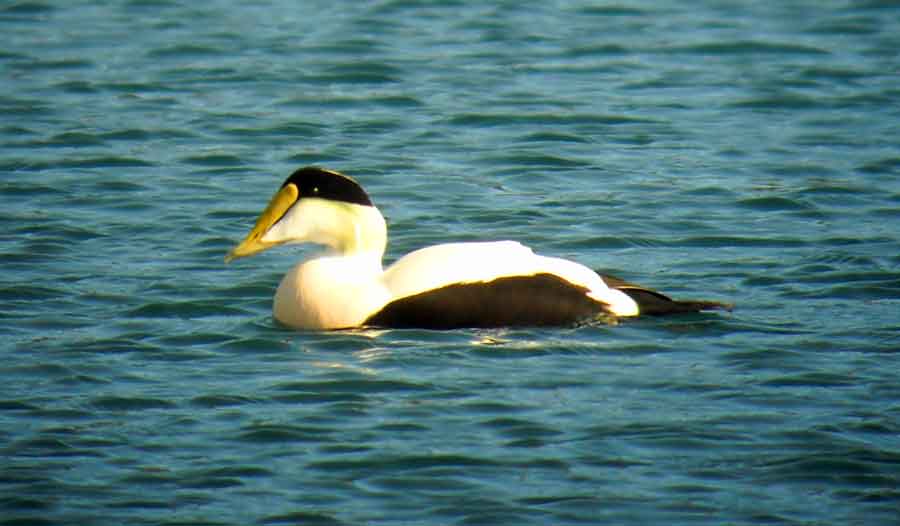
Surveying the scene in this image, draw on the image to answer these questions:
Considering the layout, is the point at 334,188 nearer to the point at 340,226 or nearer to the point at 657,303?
the point at 340,226

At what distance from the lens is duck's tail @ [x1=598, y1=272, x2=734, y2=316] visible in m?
8.75

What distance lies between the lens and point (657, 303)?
8766 mm

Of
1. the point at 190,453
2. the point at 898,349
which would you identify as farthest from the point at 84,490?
the point at 898,349

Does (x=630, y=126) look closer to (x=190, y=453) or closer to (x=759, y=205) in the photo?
(x=759, y=205)

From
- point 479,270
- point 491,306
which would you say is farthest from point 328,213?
point 491,306

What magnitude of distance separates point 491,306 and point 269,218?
108 cm

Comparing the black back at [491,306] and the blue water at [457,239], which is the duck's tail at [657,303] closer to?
the blue water at [457,239]

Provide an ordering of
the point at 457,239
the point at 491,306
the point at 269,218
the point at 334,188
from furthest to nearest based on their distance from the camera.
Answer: the point at 457,239, the point at 269,218, the point at 334,188, the point at 491,306

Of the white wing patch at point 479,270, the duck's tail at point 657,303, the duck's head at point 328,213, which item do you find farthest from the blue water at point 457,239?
the duck's head at point 328,213

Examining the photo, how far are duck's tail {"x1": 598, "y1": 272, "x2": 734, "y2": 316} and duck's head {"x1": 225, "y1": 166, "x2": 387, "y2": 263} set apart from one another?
105cm

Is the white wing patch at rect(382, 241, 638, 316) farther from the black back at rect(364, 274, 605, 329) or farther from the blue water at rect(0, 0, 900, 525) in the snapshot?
the blue water at rect(0, 0, 900, 525)

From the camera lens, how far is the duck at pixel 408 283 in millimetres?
8516

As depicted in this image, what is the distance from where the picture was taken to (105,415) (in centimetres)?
749

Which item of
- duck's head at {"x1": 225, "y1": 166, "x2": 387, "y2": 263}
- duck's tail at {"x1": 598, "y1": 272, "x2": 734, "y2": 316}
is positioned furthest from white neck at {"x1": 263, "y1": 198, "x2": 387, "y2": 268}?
duck's tail at {"x1": 598, "y1": 272, "x2": 734, "y2": 316}
